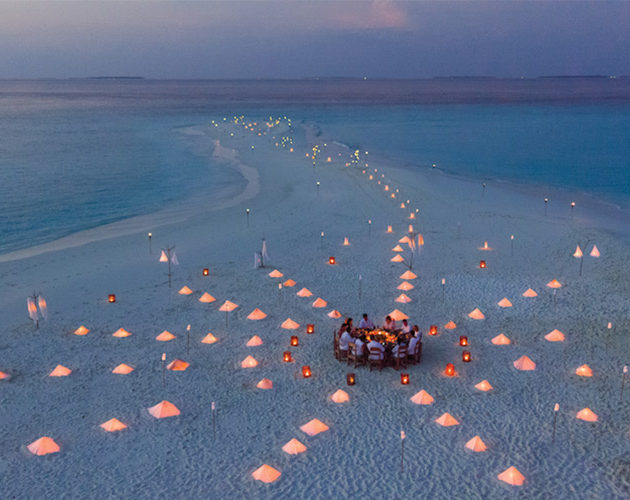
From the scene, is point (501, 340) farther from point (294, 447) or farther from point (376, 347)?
point (294, 447)

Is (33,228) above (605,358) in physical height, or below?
below

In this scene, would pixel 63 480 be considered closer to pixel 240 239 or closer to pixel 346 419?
pixel 346 419

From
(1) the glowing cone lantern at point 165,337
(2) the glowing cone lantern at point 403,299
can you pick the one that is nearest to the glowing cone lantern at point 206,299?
(1) the glowing cone lantern at point 165,337

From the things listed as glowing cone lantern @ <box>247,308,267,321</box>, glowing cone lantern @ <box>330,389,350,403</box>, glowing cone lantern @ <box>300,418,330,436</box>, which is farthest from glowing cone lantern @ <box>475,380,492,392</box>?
glowing cone lantern @ <box>247,308,267,321</box>

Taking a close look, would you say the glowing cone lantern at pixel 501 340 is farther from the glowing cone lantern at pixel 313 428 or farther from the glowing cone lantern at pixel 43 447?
the glowing cone lantern at pixel 43 447

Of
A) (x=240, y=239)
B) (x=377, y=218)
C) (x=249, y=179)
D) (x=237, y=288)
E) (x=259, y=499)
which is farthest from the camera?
(x=249, y=179)

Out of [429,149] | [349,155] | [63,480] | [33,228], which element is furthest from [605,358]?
[429,149]

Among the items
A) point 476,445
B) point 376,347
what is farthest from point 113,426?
point 476,445
